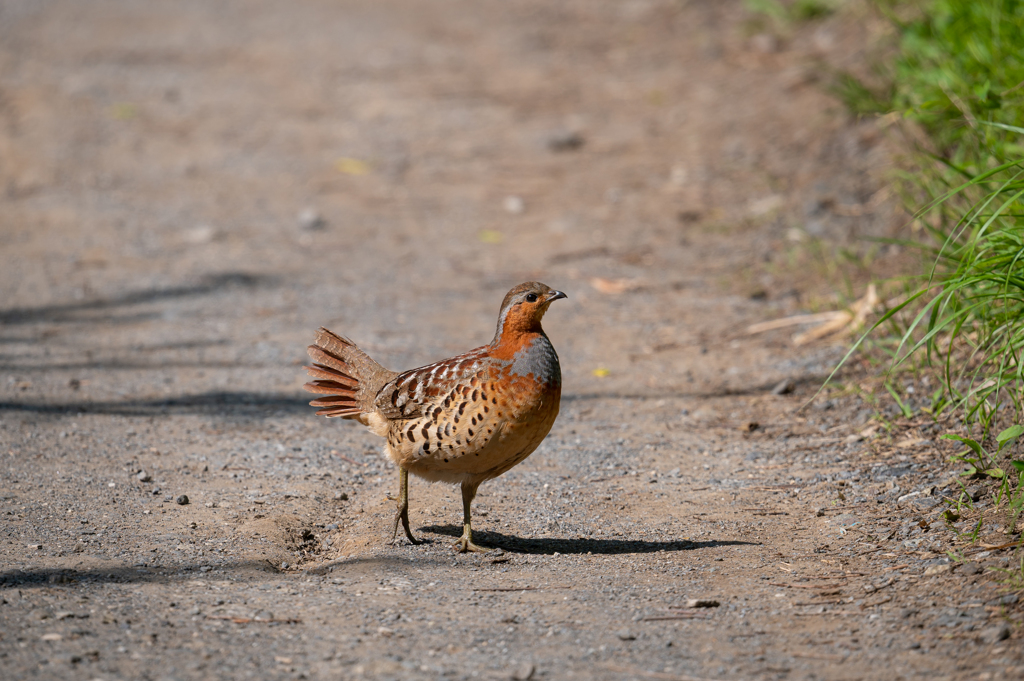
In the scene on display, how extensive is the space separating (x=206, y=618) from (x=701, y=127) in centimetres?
852

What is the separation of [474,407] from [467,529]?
54 cm

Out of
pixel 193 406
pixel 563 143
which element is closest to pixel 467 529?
pixel 193 406

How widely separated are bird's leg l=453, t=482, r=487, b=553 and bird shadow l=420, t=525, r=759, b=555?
0.09 m

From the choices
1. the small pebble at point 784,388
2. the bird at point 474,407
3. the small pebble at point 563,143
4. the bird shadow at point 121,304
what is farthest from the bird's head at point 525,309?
the small pebble at point 563,143

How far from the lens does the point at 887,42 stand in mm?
9500

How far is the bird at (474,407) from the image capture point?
4.16 metres

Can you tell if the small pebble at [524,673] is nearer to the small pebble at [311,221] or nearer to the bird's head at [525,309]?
the bird's head at [525,309]

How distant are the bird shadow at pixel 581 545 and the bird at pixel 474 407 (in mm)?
152

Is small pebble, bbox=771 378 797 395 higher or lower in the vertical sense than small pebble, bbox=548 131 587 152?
lower

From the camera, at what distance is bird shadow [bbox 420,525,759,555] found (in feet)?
14.1

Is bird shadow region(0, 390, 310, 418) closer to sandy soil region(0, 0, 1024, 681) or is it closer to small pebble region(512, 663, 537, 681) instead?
sandy soil region(0, 0, 1024, 681)

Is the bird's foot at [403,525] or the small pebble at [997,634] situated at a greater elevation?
the bird's foot at [403,525]

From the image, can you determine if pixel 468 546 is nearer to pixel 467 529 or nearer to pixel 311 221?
pixel 467 529

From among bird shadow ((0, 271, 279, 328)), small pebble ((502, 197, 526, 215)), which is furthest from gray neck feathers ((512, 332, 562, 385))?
small pebble ((502, 197, 526, 215))
